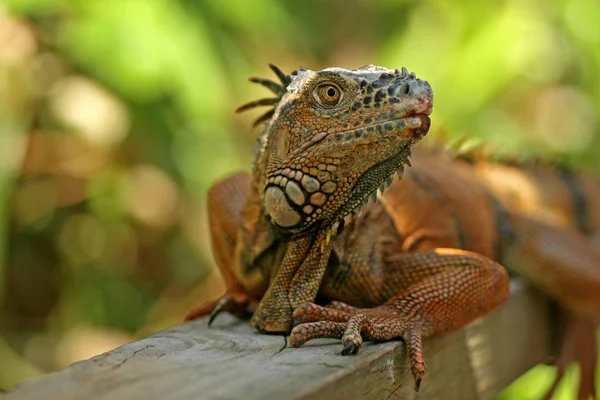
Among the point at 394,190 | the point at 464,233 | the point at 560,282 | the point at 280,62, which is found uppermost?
the point at 280,62

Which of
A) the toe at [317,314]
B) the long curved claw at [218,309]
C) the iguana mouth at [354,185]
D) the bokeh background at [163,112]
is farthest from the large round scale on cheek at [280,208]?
the bokeh background at [163,112]

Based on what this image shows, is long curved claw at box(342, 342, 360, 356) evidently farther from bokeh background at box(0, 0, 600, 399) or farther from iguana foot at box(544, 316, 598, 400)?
bokeh background at box(0, 0, 600, 399)

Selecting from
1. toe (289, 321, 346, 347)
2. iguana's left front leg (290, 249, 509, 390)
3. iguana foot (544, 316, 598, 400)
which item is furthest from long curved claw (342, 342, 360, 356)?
iguana foot (544, 316, 598, 400)

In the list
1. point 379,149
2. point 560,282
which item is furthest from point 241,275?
point 560,282

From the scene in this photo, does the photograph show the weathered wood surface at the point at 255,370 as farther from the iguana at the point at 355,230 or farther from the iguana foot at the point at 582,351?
the iguana foot at the point at 582,351

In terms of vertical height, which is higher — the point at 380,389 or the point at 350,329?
the point at 350,329

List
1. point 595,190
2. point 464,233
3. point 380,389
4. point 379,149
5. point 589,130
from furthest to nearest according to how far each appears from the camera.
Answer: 1. point 589,130
2. point 595,190
3. point 464,233
4. point 379,149
5. point 380,389

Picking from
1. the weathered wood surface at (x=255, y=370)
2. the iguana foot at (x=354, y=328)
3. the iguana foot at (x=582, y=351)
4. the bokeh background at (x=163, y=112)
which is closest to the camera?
the weathered wood surface at (x=255, y=370)

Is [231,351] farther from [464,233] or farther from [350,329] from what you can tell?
[464,233]

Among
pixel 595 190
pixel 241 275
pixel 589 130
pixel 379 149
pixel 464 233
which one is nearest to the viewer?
pixel 379 149
